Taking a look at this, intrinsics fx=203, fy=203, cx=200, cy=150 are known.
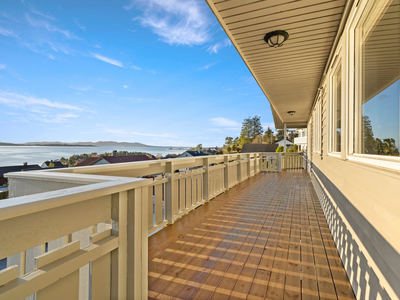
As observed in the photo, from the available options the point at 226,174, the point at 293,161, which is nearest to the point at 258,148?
the point at 293,161

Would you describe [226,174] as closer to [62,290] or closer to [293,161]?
[62,290]

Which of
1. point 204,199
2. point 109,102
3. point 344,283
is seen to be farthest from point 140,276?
point 109,102

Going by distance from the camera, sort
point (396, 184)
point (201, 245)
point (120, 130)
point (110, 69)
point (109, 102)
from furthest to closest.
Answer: point (120, 130)
point (109, 102)
point (110, 69)
point (201, 245)
point (396, 184)

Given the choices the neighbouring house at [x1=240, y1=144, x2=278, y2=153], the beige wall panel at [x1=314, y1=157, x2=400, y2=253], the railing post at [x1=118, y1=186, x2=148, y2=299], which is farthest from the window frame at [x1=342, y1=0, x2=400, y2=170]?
the neighbouring house at [x1=240, y1=144, x2=278, y2=153]

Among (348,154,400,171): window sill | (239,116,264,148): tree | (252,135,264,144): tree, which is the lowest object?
(348,154,400,171): window sill

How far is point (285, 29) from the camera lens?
2781 mm

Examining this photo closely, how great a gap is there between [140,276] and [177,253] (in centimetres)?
112

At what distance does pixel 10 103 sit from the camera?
2367cm

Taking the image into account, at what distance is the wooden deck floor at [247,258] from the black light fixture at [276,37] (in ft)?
8.73

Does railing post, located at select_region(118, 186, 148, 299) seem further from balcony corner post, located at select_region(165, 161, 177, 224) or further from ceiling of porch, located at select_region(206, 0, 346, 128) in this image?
ceiling of porch, located at select_region(206, 0, 346, 128)

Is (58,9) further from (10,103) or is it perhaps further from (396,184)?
(396,184)

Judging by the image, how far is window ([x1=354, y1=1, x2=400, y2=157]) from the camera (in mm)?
1066

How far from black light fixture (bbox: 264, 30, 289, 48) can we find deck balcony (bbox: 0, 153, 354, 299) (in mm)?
2170

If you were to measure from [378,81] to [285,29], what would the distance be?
1.90 metres
